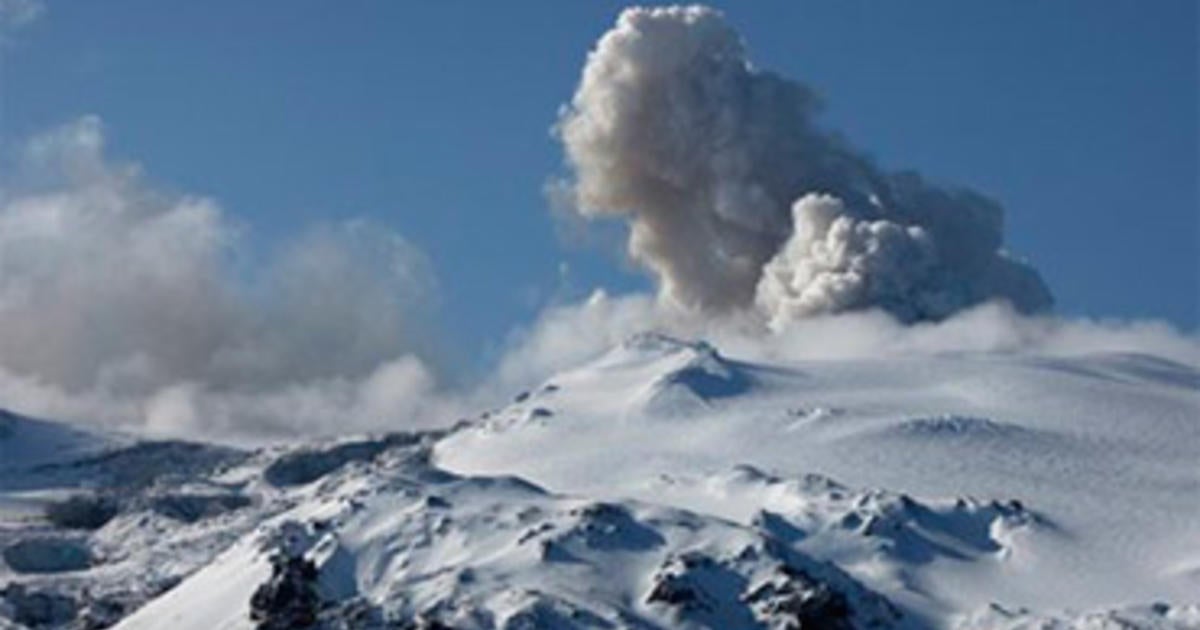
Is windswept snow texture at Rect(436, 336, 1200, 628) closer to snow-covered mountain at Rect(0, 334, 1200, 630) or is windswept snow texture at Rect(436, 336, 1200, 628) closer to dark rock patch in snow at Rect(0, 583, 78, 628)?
snow-covered mountain at Rect(0, 334, 1200, 630)

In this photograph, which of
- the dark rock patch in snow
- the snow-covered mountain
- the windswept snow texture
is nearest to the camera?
the snow-covered mountain

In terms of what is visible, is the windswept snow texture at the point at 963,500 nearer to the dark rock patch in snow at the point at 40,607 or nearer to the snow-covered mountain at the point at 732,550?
the snow-covered mountain at the point at 732,550

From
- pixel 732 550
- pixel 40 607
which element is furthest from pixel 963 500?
pixel 40 607

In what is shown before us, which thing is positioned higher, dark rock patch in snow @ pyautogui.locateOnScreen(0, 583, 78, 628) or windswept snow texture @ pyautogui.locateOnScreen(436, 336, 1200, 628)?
windswept snow texture @ pyautogui.locateOnScreen(436, 336, 1200, 628)

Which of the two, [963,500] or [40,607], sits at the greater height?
[963,500]

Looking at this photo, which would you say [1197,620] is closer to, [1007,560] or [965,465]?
[1007,560]

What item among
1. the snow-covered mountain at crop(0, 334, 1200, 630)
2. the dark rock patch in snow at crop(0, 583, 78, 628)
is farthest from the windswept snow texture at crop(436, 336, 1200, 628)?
the dark rock patch in snow at crop(0, 583, 78, 628)

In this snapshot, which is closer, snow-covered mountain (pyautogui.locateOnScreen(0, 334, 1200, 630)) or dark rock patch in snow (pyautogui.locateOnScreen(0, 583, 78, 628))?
snow-covered mountain (pyautogui.locateOnScreen(0, 334, 1200, 630))

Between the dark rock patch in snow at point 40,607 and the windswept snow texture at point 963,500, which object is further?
the dark rock patch in snow at point 40,607

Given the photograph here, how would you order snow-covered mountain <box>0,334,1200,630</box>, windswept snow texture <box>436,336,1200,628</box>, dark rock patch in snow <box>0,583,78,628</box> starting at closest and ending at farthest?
snow-covered mountain <box>0,334,1200,630</box>
windswept snow texture <box>436,336,1200,628</box>
dark rock patch in snow <box>0,583,78,628</box>

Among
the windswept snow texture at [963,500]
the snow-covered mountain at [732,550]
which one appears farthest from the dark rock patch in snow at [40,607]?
the windswept snow texture at [963,500]

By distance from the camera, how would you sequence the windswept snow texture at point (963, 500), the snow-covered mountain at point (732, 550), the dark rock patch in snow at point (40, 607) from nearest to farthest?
the snow-covered mountain at point (732, 550), the windswept snow texture at point (963, 500), the dark rock patch in snow at point (40, 607)

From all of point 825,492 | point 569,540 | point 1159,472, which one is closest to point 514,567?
point 569,540

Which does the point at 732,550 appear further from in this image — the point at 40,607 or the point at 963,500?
the point at 40,607
